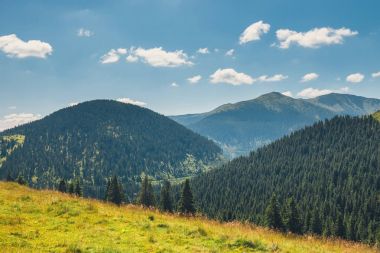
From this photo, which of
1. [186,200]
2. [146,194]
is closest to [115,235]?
[186,200]

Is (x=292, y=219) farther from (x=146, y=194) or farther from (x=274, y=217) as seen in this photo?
(x=146, y=194)

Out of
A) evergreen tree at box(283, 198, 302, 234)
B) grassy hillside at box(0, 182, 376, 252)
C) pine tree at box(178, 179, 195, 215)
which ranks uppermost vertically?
grassy hillside at box(0, 182, 376, 252)

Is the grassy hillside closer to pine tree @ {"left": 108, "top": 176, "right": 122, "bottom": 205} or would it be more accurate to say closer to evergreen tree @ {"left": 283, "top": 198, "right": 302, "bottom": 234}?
evergreen tree @ {"left": 283, "top": 198, "right": 302, "bottom": 234}

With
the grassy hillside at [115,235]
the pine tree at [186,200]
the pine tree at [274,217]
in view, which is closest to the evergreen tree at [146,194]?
the pine tree at [186,200]

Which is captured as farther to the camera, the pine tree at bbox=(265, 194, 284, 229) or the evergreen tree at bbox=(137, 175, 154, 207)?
the evergreen tree at bbox=(137, 175, 154, 207)

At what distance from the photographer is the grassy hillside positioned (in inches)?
517

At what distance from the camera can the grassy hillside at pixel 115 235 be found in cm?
1314

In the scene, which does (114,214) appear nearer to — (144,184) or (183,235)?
(183,235)

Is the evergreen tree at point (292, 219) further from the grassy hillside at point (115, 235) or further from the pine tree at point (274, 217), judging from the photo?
the grassy hillside at point (115, 235)

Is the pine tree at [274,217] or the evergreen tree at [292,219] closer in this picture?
the pine tree at [274,217]

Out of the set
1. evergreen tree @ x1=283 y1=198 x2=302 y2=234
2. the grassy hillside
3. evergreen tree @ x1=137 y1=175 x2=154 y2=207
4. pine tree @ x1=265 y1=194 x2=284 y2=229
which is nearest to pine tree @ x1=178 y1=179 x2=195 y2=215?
pine tree @ x1=265 y1=194 x2=284 y2=229

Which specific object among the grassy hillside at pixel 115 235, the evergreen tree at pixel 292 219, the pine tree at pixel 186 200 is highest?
the grassy hillside at pixel 115 235

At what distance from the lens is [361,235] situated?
10569cm

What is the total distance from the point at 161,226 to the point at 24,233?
6.41m
